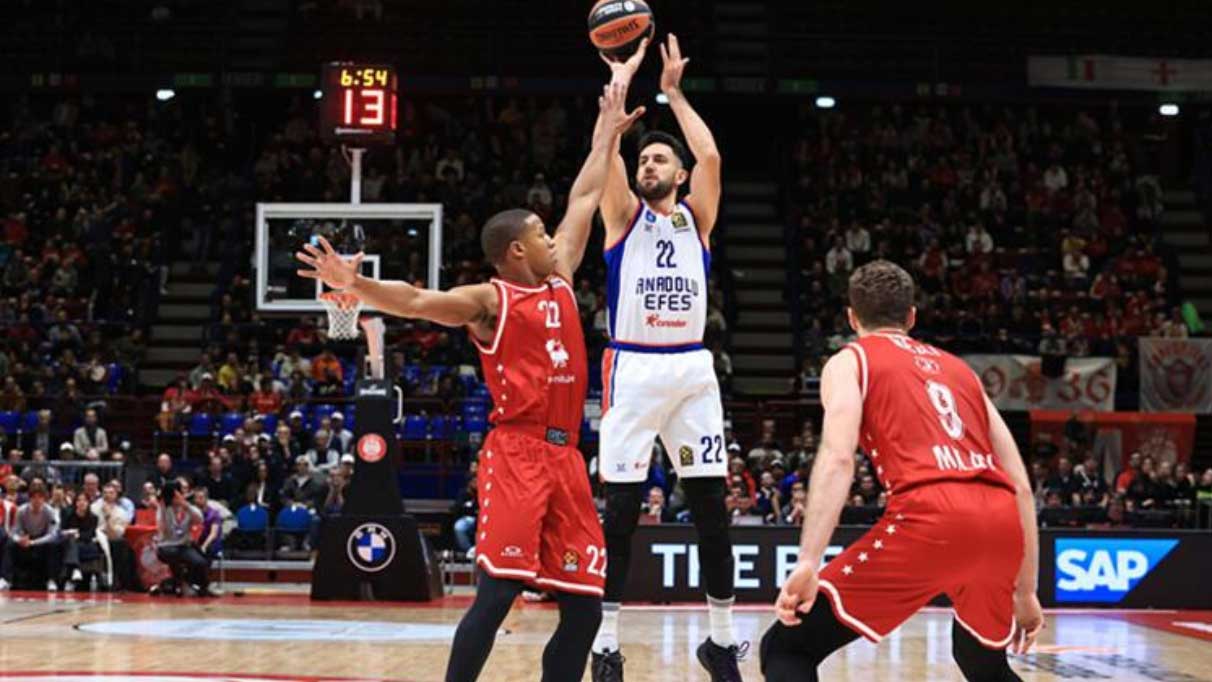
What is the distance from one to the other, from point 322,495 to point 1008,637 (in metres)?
15.7

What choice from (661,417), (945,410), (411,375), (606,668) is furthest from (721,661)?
(411,375)

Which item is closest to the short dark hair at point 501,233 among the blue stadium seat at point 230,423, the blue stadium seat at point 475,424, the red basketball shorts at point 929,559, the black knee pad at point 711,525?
the black knee pad at point 711,525

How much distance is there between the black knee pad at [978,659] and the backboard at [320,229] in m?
9.96

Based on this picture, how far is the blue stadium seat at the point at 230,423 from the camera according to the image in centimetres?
2339

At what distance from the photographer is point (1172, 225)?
3138 centimetres

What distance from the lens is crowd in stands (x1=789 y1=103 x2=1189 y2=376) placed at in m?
27.0

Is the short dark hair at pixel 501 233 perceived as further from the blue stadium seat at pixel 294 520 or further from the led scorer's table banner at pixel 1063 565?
the blue stadium seat at pixel 294 520

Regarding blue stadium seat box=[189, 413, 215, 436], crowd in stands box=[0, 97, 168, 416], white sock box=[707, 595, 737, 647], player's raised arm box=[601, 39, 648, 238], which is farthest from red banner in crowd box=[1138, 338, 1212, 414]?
white sock box=[707, 595, 737, 647]

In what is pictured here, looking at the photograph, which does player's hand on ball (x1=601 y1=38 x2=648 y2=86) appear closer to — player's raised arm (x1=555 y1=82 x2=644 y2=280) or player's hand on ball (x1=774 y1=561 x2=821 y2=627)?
player's raised arm (x1=555 y1=82 x2=644 y2=280)

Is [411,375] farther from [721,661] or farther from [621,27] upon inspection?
[721,661]

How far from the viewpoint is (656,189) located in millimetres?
8148

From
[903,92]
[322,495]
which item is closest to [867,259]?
[903,92]

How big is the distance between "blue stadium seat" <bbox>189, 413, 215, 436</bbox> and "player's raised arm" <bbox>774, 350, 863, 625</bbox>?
19240 millimetres

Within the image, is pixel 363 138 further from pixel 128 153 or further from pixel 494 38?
pixel 128 153
